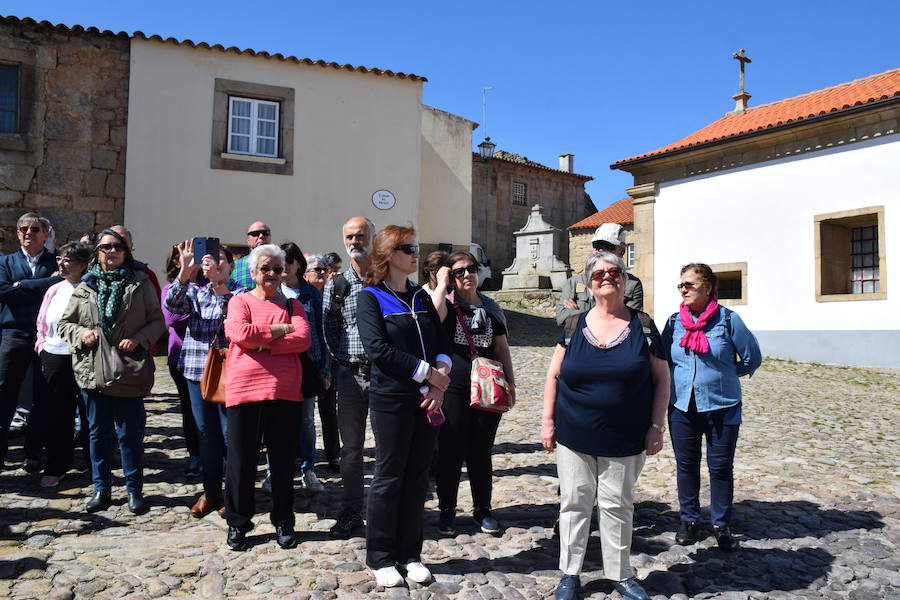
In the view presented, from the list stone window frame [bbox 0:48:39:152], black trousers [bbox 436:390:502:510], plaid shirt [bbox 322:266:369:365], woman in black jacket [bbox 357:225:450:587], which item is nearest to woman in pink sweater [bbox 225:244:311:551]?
plaid shirt [bbox 322:266:369:365]

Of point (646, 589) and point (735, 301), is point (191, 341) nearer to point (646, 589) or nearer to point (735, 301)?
point (646, 589)

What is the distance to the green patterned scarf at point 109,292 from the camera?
435 cm

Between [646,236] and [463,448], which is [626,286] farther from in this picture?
[646,236]

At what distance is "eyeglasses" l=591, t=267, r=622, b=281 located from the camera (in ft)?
11.0

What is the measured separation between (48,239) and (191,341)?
187 cm

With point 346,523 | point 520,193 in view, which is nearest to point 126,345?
point 346,523

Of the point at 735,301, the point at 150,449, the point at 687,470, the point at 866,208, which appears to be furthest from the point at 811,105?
the point at 150,449

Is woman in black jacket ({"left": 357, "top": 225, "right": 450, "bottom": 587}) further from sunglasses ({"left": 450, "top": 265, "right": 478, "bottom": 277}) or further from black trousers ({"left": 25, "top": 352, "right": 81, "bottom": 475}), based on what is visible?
black trousers ({"left": 25, "top": 352, "right": 81, "bottom": 475})

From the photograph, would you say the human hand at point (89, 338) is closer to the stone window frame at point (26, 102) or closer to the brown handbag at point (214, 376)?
the brown handbag at point (214, 376)

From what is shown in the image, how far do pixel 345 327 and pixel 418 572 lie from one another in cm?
146

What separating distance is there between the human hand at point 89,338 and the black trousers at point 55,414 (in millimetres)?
789

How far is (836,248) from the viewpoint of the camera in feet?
49.1

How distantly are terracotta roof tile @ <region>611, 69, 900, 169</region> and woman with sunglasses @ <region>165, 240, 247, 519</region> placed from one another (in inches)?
555

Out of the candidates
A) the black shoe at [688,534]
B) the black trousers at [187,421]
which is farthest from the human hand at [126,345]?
the black shoe at [688,534]
